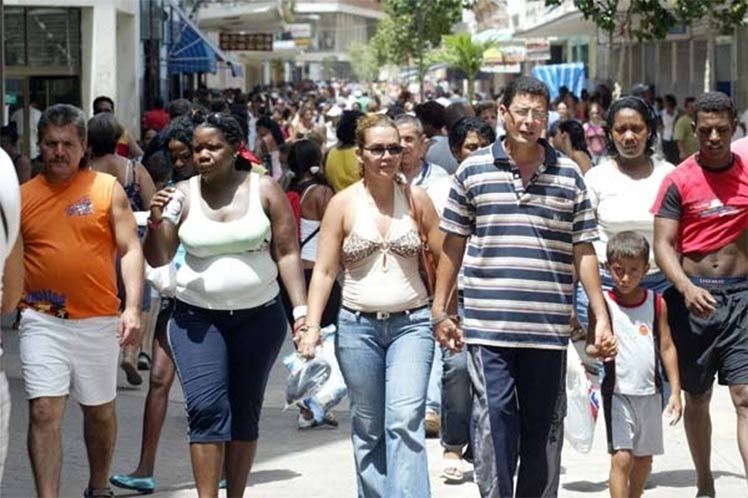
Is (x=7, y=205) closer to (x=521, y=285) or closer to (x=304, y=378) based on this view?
(x=521, y=285)

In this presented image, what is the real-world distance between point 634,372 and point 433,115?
18.7ft

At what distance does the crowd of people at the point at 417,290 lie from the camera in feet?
21.9

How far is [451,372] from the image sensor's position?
8.50 metres

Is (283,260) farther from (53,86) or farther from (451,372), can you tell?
(53,86)

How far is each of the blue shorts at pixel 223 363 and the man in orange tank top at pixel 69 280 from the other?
0.85ft

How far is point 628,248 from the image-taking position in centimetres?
722

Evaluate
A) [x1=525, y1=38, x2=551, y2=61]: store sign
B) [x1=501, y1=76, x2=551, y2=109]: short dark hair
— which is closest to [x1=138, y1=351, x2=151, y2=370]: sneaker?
[x1=501, y1=76, x2=551, y2=109]: short dark hair

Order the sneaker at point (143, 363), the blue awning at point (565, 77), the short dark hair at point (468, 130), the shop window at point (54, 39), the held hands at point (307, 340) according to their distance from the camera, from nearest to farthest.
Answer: the held hands at point (307, 340) → the short dark hair at point (468, 130) → the sneaker at point (143, 363) → the shop window at point (54, 39) → the blue awning at point (565, 77)

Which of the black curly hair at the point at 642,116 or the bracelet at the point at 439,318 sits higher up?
the black curly hair at the point at 642,116

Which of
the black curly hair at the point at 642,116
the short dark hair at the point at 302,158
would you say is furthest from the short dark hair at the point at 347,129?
the black curly hair at the point at 642,116

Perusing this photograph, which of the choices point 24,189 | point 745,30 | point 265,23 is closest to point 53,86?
point 745,30

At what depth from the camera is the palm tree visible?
177 feet

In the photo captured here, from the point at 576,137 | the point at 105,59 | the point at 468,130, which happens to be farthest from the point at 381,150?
the point at 105,59

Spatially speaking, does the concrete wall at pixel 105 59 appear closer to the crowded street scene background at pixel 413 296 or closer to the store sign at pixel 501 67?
the crowded street scene background at pixel 413 296
